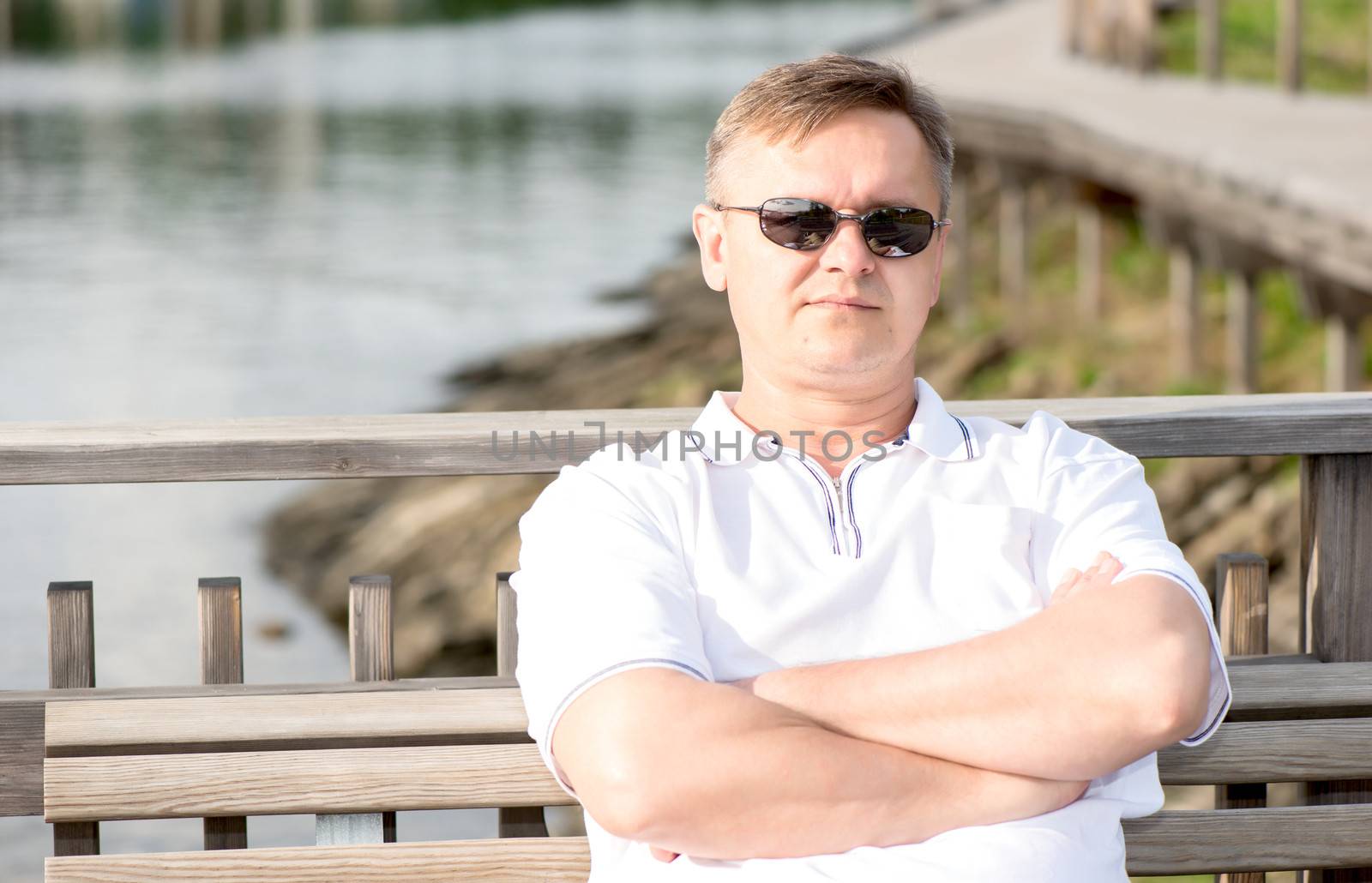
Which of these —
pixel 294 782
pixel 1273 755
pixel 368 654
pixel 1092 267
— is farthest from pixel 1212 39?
pixel 294 782

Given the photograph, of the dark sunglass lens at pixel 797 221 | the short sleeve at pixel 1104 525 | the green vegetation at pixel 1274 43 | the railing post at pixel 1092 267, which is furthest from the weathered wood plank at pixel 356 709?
the green vegetation at pixel 1274 43

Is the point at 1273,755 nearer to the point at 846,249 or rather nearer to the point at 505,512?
the point at 846,249

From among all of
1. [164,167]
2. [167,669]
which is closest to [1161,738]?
[167,669]

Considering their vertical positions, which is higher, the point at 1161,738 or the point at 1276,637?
the point at 1161,738

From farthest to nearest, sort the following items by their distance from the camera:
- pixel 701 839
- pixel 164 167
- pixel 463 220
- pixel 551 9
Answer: pixel 551 9 → pixel 164 167 → pixel 463 220 → pixel 701 839

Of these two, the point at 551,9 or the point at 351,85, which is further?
the point at 551,9

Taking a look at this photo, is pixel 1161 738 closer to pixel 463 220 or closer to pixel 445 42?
pixel 463 220

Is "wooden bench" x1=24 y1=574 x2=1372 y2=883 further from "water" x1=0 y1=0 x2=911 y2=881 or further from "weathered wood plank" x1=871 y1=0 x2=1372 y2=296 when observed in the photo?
"water" x1=0 y1=0 x2=911 y2=881

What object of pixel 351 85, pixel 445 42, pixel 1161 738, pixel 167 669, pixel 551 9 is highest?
pixel 551 9

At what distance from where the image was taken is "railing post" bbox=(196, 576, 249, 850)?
8.05 feet

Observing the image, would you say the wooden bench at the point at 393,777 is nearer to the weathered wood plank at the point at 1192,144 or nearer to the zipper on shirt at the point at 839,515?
the zipper on shirt at the point at 839,515

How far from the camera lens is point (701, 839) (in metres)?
2.04

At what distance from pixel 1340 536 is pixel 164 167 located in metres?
35.3

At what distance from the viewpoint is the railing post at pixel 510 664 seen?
2.52 metres
